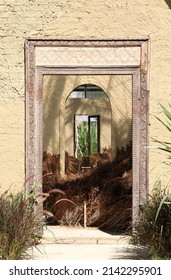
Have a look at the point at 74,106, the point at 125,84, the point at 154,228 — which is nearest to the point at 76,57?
the point at 154,228

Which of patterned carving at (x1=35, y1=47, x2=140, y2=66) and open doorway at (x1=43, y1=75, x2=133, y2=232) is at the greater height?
patterned carving at (x1=35, y1=47, x2=140, y2=66)

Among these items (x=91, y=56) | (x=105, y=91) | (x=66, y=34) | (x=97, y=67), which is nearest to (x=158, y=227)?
(x=97, y=67)

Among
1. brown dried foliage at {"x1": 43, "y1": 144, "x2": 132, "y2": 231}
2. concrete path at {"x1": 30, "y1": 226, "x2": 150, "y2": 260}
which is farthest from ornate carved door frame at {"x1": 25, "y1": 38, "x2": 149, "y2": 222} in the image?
brown dried foliage at {"x1": 43, "y1": 144, "x2": 132, "y2": 231}

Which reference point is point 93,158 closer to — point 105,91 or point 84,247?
point 105,91

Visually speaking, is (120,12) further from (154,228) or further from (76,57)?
(154,228)

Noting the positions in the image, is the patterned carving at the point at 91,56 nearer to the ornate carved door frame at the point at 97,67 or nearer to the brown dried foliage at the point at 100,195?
the ornate carved door frame at the point at 97,67

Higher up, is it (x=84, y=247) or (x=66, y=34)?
(x=66, y=34)

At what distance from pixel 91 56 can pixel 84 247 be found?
9.34 feet

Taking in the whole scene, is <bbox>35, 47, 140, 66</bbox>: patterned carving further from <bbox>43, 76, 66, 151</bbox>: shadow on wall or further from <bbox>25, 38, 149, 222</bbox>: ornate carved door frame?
<bbox>43, 76, 66, 151</bbox>: shadow on wall

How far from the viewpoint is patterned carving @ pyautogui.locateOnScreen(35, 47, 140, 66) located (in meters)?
11.7

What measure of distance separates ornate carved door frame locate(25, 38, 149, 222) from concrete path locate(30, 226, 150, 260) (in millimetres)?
711

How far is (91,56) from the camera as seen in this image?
11.7m

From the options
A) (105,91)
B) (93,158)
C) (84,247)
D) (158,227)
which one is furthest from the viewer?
(105,91)

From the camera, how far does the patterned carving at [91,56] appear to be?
1173 centimetres
